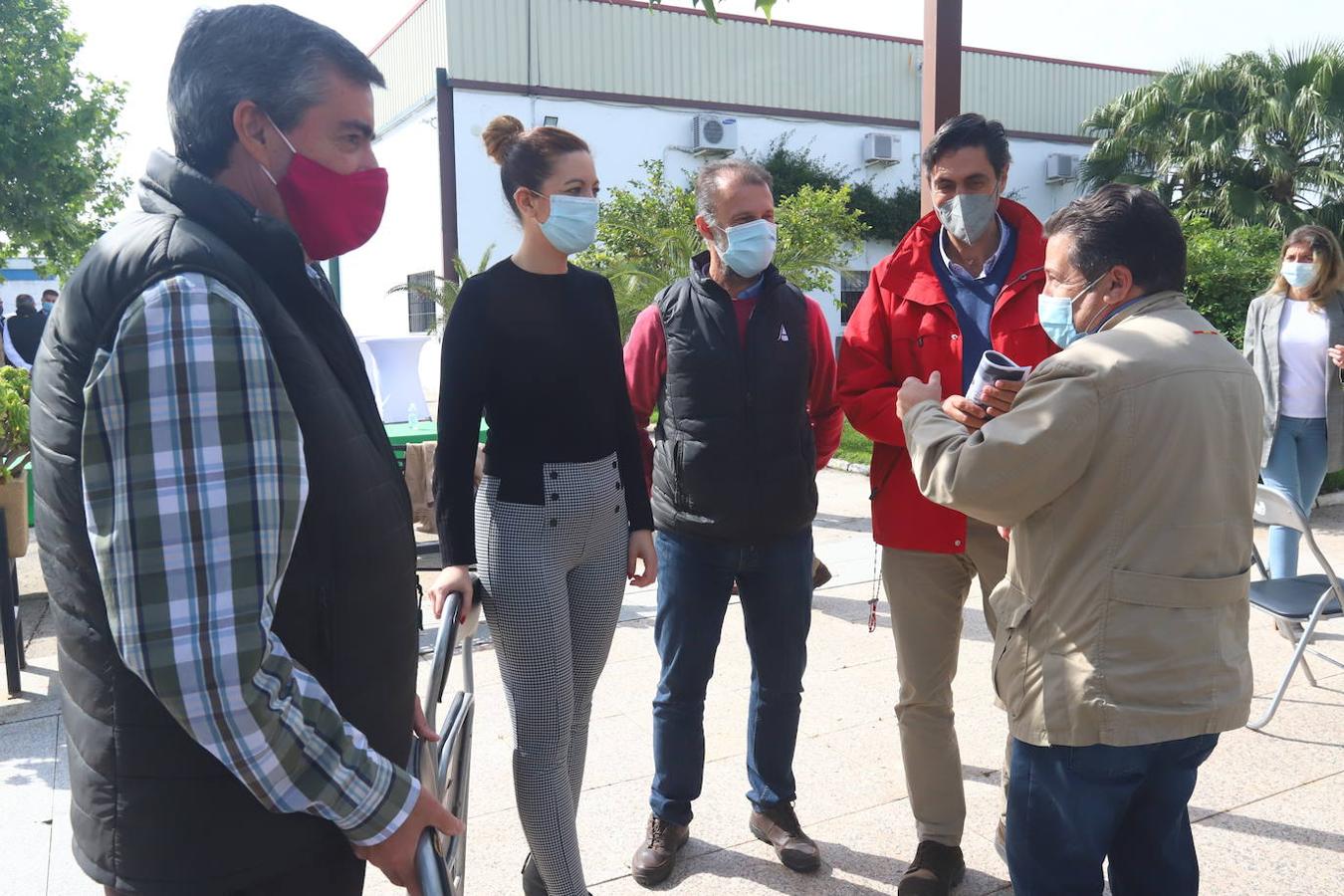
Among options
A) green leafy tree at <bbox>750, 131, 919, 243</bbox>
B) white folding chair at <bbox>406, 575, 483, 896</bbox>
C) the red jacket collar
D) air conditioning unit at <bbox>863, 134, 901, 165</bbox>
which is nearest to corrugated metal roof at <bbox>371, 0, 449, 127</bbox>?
green leafy tree at <bbox>750, 131, 919, 243</bbox>

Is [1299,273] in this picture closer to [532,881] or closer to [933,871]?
[933,871]

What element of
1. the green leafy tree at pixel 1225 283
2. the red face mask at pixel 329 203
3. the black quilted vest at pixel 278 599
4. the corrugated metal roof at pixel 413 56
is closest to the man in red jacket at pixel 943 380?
the red face mask at pixel 329 203

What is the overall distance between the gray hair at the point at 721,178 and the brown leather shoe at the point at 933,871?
190 cm

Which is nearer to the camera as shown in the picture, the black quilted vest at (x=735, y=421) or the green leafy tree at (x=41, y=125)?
the black quilted vest at (x=735, y=421)

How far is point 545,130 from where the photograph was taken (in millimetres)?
2783

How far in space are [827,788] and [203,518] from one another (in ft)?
9.04

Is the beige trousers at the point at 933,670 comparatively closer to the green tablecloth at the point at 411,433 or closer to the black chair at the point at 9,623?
the green tablecloth at the point at 411,433

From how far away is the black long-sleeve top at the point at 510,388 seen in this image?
8.29ft

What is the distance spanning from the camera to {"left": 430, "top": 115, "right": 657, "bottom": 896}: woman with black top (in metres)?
2.53

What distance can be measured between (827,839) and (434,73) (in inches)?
726

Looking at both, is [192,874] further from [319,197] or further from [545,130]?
[545,130]

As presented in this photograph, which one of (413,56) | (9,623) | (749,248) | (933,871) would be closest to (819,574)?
(933,871)

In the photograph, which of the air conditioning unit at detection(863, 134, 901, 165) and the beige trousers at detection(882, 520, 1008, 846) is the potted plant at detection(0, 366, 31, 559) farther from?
the air conditioning unit at detection(863, 134, 901, 165)

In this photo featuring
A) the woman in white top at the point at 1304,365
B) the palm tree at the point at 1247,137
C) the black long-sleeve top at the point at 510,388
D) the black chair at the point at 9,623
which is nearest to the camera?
the black long-sleeve top at the point at 510,388
